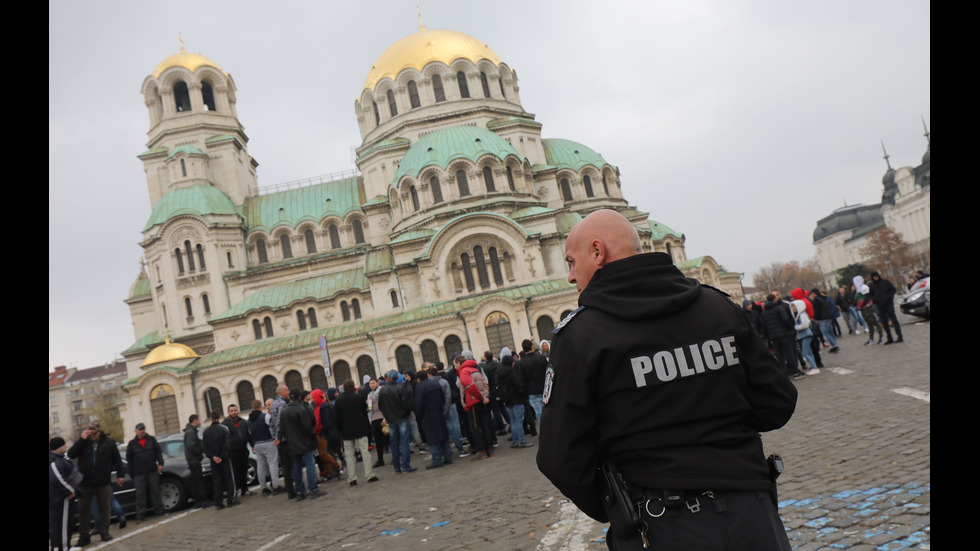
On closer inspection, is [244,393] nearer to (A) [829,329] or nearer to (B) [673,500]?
(A) [829,329]

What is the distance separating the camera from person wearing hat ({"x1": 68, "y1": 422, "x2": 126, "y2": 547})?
1150 centimetres

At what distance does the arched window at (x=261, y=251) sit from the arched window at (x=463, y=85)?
712 inches

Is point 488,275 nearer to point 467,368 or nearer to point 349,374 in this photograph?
point 349,374

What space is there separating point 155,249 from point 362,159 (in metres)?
15.4

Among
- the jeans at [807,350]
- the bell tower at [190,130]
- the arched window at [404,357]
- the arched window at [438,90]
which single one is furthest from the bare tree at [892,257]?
the jeans at [807,350]

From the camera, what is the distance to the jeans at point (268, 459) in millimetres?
13656

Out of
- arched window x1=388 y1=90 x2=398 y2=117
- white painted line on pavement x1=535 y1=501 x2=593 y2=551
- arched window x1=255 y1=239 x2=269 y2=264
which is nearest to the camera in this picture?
white painted line on pavement x1=535 y1=501 x2=593 y2=551

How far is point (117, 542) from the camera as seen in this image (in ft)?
36.2

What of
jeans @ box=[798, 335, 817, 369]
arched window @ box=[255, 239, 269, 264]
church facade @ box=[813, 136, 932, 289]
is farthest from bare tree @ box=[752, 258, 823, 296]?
jeans @ box=[798, 335, 817, 369]

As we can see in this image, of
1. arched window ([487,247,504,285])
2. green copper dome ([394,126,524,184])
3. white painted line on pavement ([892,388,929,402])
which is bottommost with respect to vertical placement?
white painted line on pavement ([892,388,929,402])

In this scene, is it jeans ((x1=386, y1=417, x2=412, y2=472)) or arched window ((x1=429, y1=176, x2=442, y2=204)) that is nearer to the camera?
jeans ((x1=386, y1=417, x2=412, y2=472))

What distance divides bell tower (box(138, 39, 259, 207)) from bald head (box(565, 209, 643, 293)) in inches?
1967

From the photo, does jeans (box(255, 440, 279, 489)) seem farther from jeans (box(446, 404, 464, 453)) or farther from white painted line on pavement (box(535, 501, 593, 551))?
white painted line on pavement (box(535, 501, 593, 551))

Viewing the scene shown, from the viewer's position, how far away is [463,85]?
162 ft
